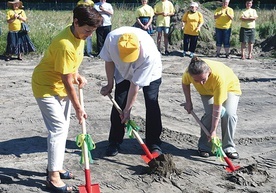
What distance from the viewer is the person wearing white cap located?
5406 mm

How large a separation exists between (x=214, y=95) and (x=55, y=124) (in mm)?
1863

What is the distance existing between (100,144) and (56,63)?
2078 millimetres

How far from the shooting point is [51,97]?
5.11 meters

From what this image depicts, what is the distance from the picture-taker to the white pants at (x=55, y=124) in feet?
16.7

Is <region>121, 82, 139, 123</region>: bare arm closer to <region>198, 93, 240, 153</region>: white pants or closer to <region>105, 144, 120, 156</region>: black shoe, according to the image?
<region>105, 144, 120, 156</region>: black shoe

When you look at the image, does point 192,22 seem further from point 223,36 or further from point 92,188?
point 92,188

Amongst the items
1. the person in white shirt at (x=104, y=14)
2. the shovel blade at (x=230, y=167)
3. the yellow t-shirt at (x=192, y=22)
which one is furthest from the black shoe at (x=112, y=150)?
the yellow t-shirt at (x=192, y=22)

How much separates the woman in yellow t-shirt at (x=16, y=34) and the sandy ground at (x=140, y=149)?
2.44m

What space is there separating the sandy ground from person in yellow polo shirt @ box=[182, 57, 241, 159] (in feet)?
0.79

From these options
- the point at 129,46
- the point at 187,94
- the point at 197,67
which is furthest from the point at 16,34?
the point at 197,67

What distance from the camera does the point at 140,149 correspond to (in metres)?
6.58

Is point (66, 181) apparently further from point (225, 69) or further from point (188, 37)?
point (188, 37)

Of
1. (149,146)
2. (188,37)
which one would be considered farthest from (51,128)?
(188,37)

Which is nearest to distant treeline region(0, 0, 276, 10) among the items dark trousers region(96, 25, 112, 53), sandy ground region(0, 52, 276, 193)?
dark trousers region(96, 25, 112, 53)
